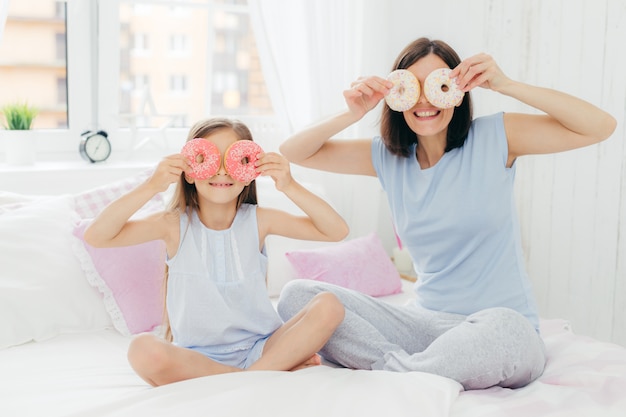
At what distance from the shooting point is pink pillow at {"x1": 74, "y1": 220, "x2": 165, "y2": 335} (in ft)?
7.25

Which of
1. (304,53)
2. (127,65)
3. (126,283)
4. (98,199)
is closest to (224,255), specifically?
(126,283)

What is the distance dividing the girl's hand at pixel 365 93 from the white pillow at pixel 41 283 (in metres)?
0.98

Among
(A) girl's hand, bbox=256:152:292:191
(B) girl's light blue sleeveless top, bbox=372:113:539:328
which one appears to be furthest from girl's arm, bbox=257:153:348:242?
(B) girl's light blue sleeveless top, bbox=372:113:539:328

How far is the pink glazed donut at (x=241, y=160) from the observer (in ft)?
6.06

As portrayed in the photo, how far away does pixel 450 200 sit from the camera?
6.50 feet

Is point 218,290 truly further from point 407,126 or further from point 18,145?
point 18,145

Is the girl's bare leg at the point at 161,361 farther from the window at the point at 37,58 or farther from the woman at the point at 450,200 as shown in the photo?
the window at the point at 37,58

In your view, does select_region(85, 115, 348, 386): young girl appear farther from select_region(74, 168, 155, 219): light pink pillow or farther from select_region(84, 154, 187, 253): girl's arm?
select_region(74, 168, 155, 219): light pink pillow

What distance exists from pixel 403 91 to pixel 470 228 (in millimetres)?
411

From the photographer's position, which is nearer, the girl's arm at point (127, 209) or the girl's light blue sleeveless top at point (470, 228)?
the girl's arm at point (127, 209)

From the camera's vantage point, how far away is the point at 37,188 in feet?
9.04

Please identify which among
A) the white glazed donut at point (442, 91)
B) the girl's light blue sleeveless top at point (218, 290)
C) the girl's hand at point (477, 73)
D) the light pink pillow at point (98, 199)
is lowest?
the girl's light blue sleeveless top at point (218, 290)

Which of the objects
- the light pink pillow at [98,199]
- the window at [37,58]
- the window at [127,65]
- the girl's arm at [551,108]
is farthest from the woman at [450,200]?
the window at [37,58]

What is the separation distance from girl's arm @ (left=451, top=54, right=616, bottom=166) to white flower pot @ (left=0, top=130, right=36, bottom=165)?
1793 mm
